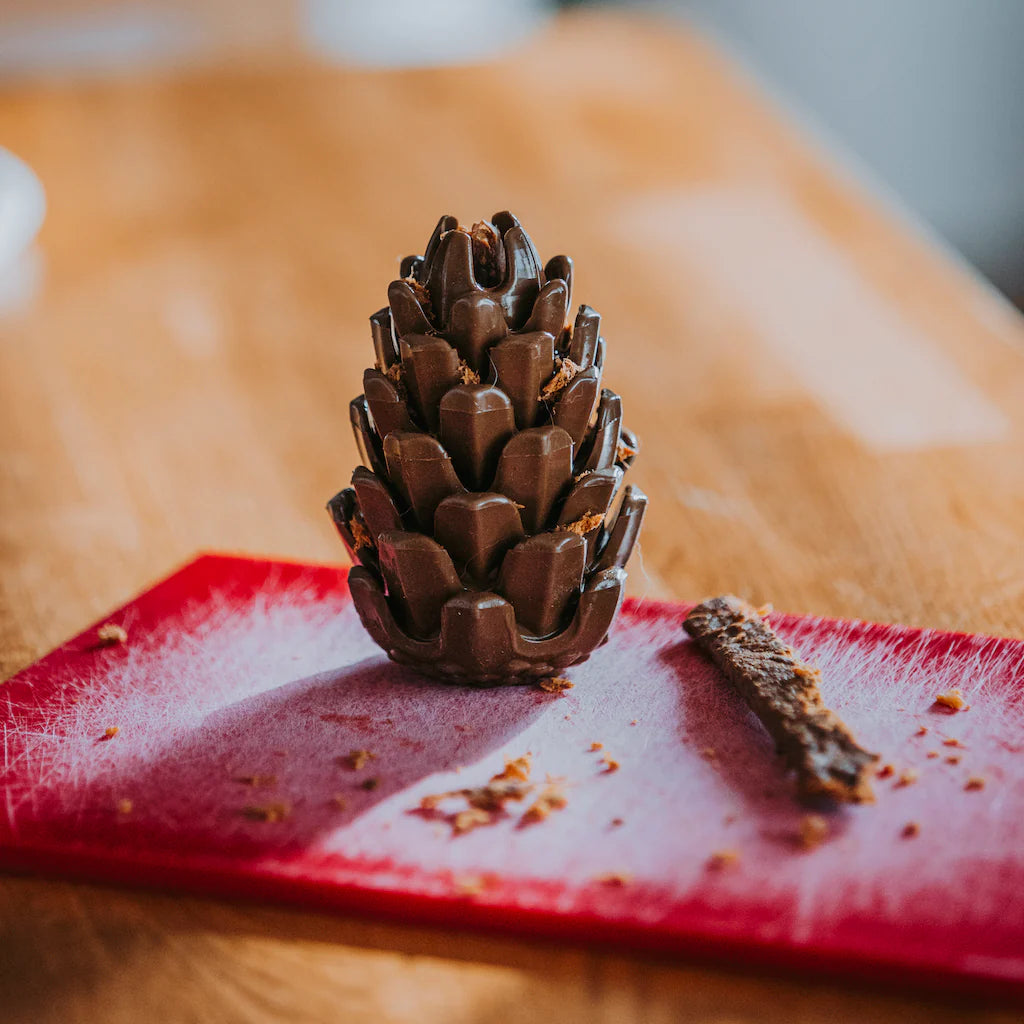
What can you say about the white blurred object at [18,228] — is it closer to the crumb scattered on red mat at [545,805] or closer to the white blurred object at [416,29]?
the white blurred object at [416,29]

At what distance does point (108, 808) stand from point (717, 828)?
0.24 m

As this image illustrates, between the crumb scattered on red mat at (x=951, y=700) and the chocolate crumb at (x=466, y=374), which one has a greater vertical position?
the chocolate crumb at (x=466, y=374)

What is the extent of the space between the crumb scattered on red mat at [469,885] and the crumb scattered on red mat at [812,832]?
118 millimetres

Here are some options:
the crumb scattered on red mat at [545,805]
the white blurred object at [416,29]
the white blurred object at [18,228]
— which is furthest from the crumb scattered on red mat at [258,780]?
the white blurred object at [416,29]

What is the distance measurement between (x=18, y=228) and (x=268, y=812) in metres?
1.15

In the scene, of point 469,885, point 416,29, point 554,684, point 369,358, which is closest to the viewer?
point 469,885

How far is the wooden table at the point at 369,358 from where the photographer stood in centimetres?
41

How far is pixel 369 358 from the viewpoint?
107 centimetres

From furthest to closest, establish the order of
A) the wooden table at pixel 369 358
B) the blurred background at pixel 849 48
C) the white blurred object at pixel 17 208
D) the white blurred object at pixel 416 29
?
the blurred background at pixel 849 48, the white blurred object at pixel 416 29, the white blurred object at pixel 17 208, the wooden table at pixel 369 358

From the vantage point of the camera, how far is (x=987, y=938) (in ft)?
1.32

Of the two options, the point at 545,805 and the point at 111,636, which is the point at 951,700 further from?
the point at 111,636

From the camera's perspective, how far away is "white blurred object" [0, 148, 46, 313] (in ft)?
4.17

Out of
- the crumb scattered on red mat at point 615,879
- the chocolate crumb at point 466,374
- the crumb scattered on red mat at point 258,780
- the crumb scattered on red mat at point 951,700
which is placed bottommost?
the crumb scattered on red mat at point 258,780

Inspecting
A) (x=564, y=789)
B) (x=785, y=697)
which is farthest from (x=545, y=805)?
(x=785, y=697)
